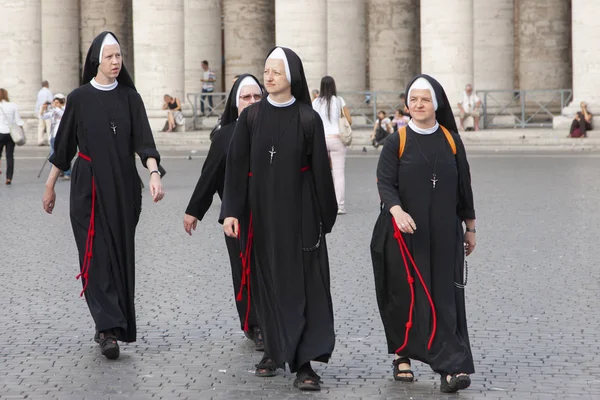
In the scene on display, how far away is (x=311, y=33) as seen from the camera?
31.7 metres

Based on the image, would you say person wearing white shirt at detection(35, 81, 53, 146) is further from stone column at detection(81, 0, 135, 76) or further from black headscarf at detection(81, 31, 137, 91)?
black headscarf at detection(81, 31, 137, 91)

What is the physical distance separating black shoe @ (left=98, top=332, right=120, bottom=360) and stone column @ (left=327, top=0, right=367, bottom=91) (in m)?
26.4

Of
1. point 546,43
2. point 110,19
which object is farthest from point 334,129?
point 110,19

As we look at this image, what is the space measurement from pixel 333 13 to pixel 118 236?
1040 inches

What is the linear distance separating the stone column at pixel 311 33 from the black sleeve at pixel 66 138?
76.9ft

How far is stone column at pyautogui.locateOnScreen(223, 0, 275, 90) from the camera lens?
3834 cm

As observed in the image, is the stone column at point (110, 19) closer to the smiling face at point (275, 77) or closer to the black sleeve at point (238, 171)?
the black sleeve at point (238, 171)

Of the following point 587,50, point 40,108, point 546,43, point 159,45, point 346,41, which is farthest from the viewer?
point 546,43

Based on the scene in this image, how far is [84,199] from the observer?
26.8 ft

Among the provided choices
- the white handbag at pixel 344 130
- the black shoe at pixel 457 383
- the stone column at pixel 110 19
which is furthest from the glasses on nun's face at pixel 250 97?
the stone column at pixel 110 19

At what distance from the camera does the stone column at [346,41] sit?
111ft

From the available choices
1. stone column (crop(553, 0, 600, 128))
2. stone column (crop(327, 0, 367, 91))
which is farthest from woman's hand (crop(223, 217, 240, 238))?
A: stone column (crop(327, 0, 367, 91))

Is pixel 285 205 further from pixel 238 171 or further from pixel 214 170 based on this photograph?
pixel 214 170

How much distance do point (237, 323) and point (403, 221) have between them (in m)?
2.35
